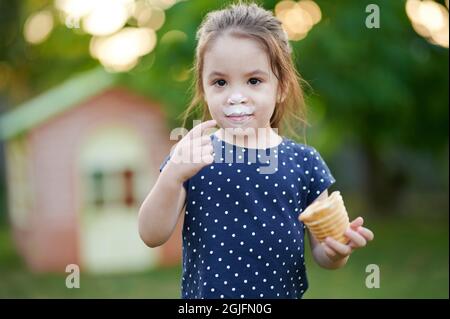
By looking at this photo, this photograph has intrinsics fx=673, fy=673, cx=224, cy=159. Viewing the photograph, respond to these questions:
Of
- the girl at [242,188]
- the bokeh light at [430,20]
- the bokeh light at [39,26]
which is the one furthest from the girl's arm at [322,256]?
the bokeh light at [39,26]

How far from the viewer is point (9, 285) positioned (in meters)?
6.46

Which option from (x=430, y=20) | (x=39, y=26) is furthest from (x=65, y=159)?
(x=39, y=26)

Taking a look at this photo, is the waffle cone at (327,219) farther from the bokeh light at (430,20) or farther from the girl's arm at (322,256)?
the bokeh light at (430,20)

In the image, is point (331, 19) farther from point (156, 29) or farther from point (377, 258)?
point (377, 258)

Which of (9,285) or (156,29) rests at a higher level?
(156,29)

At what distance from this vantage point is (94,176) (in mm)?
7125

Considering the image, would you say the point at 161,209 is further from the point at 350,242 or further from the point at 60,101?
the point at 60,101

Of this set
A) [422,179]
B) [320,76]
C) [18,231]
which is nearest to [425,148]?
[320,76]

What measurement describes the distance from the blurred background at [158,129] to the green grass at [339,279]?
0.02 metres

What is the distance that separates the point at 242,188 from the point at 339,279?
4.99 m

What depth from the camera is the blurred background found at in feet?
18.2

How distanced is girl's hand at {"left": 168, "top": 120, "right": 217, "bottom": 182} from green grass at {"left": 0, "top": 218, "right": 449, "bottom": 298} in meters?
4.17
